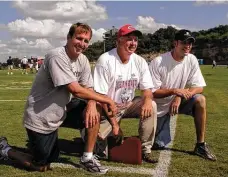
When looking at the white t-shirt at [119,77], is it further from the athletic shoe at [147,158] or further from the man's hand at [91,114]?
the athletic shoe at [147,158]

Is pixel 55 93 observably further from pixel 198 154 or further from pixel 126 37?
pixel 198 154

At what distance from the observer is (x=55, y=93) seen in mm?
4262

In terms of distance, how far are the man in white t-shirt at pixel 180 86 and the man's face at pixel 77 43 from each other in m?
1.37

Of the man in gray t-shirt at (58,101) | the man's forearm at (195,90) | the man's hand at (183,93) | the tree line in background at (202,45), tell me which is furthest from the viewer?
A: the tree line in background at (202,45)

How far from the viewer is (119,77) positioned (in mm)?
4680

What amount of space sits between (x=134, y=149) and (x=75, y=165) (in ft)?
2.41

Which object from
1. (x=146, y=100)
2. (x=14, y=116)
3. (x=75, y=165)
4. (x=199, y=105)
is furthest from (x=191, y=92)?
(x=14, y=116)

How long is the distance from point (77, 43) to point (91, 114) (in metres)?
0.80

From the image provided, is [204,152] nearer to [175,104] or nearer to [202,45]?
[175,104]

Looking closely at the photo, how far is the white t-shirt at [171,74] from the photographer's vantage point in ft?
17.4

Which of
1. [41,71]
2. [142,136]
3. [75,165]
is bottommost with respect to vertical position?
[75,165]

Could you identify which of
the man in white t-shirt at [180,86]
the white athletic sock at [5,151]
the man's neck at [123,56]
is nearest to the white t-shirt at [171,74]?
the man in white t-shirt at [180,86]

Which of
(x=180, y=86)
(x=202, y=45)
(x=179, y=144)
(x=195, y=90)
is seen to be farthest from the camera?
(x=202, y=45)

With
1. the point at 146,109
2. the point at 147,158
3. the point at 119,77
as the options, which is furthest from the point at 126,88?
the point at 147,158
